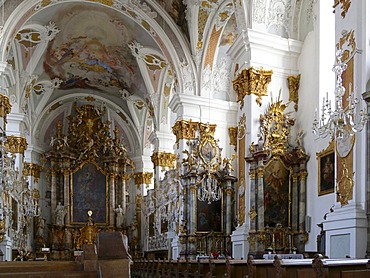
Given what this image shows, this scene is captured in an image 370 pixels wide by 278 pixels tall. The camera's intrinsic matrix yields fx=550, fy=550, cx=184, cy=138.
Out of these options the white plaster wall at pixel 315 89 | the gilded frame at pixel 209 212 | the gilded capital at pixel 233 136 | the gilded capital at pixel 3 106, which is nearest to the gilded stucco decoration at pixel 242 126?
the white plaster wall at pixel 315 89

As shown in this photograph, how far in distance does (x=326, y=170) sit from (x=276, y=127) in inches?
66.8

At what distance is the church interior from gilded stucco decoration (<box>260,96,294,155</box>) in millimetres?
36

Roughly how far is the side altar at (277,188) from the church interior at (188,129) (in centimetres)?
3

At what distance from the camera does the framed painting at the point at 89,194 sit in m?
27.7

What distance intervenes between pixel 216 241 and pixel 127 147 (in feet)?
43.5

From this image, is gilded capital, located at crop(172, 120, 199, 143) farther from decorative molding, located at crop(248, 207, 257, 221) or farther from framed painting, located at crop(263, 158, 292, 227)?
decorative molding, located at crop(248, 207, 257, 221)

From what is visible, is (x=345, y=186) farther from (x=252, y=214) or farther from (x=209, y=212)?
(x=209, y=212)

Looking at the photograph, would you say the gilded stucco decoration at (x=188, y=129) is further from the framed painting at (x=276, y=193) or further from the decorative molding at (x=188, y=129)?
the framed painting at (x=276, y=193)

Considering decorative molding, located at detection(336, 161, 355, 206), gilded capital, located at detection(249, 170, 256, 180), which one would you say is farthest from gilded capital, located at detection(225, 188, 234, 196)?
decorative molding, located at detection(336, 161, 355, 206)

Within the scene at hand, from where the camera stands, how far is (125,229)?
90.2ft

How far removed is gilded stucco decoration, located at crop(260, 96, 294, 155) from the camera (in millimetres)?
12859

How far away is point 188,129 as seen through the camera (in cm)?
1786

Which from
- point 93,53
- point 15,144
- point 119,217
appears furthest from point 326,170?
point 119,217

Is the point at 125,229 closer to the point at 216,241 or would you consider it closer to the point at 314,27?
the point at 216,241
